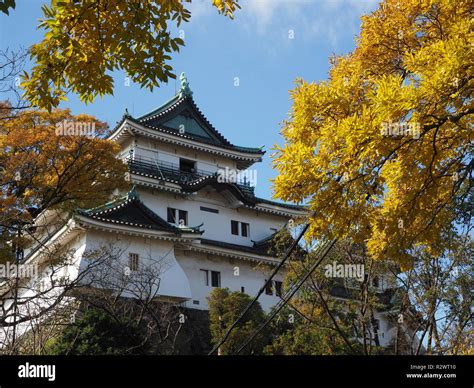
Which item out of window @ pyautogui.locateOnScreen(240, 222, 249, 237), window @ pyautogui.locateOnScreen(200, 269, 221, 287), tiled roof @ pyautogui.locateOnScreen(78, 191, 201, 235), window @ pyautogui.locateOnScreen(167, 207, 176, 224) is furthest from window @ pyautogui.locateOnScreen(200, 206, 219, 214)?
tiled roof @ pyautogui.locateOnScreen(78, 191, 201, 235)

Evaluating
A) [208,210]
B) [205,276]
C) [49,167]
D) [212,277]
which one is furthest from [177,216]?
[49,167]

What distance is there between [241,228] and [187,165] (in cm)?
442

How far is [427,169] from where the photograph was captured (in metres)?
8.33

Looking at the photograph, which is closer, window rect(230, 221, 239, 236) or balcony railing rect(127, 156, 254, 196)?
balcony railing rect(127, 156, 254, 196)

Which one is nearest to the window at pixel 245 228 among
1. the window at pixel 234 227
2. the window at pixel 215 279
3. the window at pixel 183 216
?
the window at pixel 234 227

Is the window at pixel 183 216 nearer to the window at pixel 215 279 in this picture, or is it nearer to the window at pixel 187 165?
the window at pixel 187 165

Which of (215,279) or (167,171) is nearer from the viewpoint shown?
(215,279)

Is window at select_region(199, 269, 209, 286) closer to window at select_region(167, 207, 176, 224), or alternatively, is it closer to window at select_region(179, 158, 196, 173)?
window at select_region(167, 207, 176, 224)

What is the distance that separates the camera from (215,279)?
94.1 ft

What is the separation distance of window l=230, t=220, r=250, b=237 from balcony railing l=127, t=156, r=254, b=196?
5.91ft

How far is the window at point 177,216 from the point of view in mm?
29609

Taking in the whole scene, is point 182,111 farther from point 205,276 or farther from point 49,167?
point 49,167

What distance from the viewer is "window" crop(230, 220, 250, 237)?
31.5 m

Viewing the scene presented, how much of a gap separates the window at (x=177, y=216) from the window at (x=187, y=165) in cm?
285
